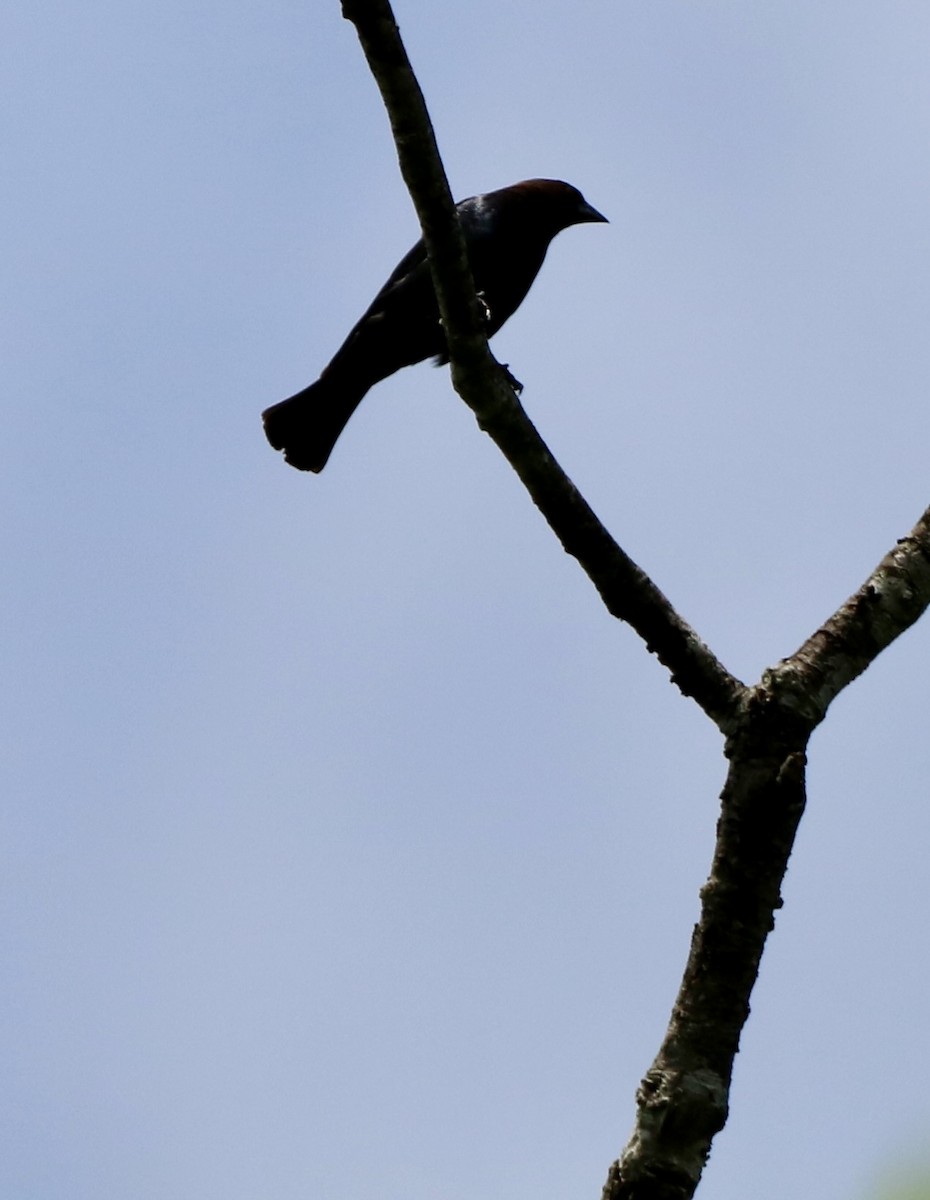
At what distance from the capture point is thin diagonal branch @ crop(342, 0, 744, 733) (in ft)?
11.1

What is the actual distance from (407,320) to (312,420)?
0.77 metres

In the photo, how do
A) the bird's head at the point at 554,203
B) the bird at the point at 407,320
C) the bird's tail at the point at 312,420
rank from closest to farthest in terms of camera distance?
the bird at the point at 407,320 < the bird's tail at the point at 312,420 < the bird's head at the point at 554,203

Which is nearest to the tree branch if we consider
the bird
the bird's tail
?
the bird

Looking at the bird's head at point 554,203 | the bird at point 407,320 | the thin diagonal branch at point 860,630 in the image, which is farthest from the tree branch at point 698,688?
the bird's head at point 554,203

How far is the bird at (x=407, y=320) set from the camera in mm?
6055

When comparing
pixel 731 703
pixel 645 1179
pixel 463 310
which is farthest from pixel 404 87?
pixel 645 1179

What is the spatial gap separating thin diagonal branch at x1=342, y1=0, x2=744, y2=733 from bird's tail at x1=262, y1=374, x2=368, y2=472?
3032 mm

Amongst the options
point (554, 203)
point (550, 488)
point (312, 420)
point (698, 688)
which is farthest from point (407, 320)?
point (698, 688)

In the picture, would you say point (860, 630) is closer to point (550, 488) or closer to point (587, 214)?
point (550, 488)

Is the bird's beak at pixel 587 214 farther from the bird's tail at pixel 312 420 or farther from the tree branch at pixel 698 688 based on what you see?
the tree branch at pixel 698 688

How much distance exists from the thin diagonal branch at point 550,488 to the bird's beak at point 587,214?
3997 millimetres

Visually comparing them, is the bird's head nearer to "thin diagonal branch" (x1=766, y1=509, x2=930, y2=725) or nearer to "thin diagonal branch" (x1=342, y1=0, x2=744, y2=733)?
"thin diagonal branch" (x1=342, y1=0, x2=744, y2=733)

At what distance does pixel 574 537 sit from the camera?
11.5ft

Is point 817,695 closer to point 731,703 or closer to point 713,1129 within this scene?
point 731,703
